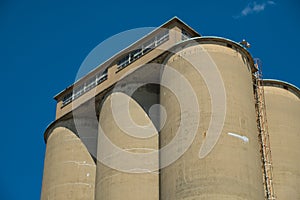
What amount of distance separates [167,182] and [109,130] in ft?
24.1

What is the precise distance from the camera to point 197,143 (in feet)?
94.8

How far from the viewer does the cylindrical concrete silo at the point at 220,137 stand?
2775 cm

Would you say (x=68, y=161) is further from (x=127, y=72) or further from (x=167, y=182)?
(x=167, y=182)

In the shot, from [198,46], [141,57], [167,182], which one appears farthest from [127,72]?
[167,182]

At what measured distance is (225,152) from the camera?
28.4m

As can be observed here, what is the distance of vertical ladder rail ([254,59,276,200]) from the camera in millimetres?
32875

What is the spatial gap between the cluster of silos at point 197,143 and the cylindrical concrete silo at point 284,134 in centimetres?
7

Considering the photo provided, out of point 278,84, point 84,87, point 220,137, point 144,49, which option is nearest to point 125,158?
point 220,137

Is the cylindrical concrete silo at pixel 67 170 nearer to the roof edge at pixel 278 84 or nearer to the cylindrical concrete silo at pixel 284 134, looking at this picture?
the cylindrical concrete silo at pixel 284 134

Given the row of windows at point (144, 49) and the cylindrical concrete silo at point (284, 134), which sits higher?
the row of windows at point (144, 49)

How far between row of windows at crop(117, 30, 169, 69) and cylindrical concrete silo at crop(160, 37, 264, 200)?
3061 mm

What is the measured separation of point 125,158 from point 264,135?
970 cm

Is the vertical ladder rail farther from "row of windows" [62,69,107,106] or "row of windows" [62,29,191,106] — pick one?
"row of windows" [62,69,107,106]

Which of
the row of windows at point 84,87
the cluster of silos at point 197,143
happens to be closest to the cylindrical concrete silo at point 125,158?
the cluster of silos at point 197,143
